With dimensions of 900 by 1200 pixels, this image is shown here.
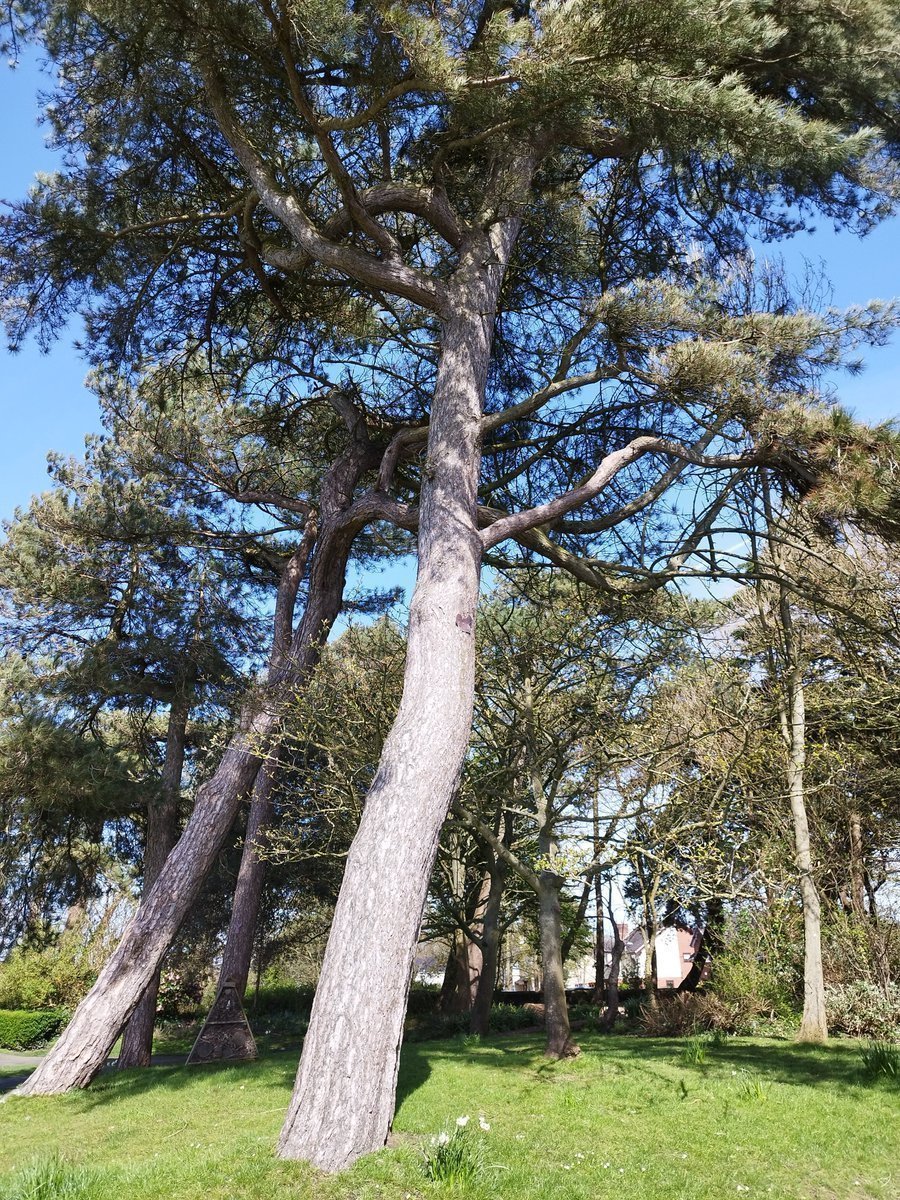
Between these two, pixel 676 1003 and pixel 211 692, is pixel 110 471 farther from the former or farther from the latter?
pixel 676 1003

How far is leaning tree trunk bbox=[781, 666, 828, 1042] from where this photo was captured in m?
9.54

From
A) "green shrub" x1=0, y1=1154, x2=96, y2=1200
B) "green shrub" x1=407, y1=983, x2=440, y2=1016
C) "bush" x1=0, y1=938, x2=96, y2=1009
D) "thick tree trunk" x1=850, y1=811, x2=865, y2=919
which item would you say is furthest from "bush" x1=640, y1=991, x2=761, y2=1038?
"bush" x1=0, y1=938, x2=96, y2=1009

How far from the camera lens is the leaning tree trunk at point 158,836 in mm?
10812

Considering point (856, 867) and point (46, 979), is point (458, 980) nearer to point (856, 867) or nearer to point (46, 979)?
point (856, 867)

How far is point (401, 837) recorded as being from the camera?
486 centimetres

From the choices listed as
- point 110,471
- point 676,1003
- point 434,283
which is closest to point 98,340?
point 110,471

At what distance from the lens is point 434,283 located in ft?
22.8

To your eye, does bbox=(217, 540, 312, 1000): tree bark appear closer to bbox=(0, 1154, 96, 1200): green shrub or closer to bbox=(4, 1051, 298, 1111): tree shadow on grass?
bbox=(4, 1051, 298, 1111): tree shadow on grass

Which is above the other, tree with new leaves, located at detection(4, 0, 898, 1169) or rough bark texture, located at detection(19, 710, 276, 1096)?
tree with new leaves, located at detection(4, 0, 898, 1169)

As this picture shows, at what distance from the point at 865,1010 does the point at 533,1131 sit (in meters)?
6.83

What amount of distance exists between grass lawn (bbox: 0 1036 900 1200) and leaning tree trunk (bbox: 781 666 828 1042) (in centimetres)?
74

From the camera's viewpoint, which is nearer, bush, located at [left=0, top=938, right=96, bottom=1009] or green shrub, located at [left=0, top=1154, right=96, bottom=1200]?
green shrub, located at [left=0, top=1154, right=96, bottom=1200]

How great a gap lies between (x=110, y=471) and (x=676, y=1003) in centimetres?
1174

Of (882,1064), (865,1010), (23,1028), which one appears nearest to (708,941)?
(865,1010)
